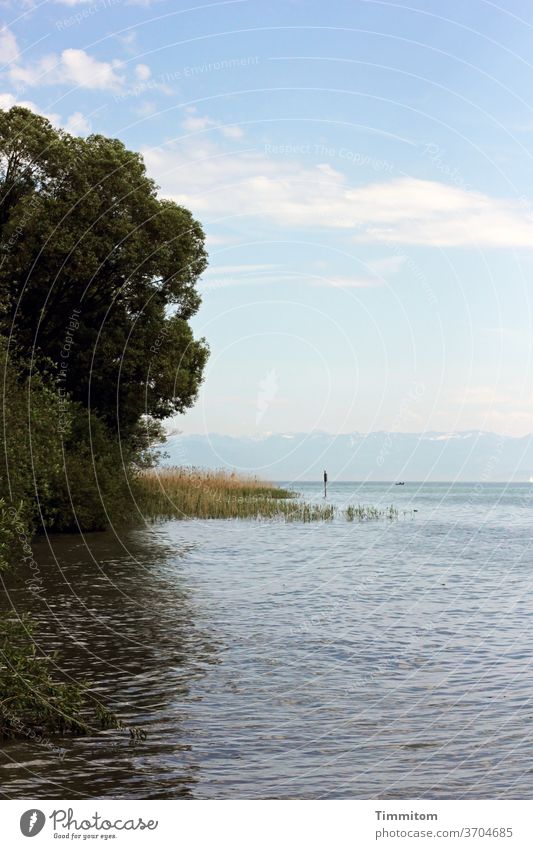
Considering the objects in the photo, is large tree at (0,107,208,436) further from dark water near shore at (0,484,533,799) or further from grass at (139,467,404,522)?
dark water near shore at (0,484,533,799)

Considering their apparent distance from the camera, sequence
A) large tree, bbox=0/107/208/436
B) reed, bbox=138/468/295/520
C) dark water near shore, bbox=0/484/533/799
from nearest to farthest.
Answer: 1. dark water near shore, bbox=0/484/533/799
2. large tree, bbox=0/107/208/436
3. reed, bbox=138/468/295/520

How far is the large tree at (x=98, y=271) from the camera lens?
42.8 metres

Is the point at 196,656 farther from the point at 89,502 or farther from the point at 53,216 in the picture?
the point at 53,216

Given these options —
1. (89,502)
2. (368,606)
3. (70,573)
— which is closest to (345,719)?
(368,606)

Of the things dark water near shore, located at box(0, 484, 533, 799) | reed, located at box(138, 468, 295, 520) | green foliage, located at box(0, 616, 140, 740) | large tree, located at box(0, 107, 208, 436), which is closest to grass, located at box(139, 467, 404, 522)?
reed, located at box(138, 468, 295, 520)

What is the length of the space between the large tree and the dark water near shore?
41.4 feet

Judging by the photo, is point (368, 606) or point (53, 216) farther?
point (53, 216)

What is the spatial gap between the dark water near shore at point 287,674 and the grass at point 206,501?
1720cm

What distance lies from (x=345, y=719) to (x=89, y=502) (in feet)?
99.7

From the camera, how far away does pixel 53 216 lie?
4281 cm

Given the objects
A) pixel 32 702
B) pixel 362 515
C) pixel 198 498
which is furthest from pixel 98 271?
pixel 32 702

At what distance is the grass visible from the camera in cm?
5575

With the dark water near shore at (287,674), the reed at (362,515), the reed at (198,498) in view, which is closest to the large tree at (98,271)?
the reed at (198,498)

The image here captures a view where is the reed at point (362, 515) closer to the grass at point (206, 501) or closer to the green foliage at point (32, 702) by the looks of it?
the grass at point (206, 501)
